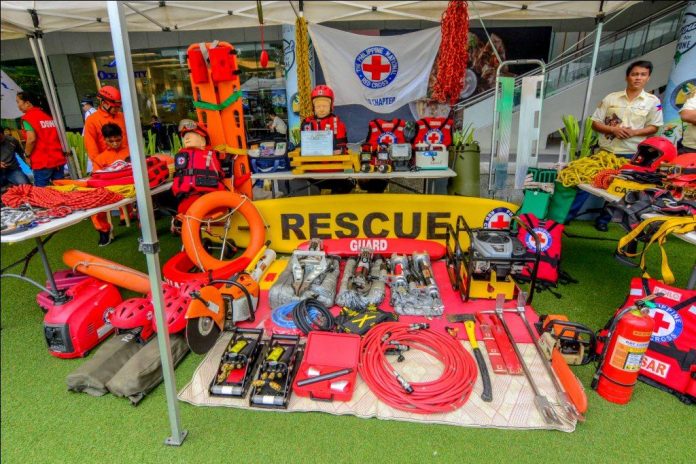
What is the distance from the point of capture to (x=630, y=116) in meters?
3.99

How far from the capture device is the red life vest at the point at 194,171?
3.77 meters

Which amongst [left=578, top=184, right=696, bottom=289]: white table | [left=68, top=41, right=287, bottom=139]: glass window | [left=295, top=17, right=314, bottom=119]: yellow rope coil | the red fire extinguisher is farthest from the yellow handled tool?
[left=68, top=41, right=287, bottom=139]: glass window

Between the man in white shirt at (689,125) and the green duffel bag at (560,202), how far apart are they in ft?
3.35

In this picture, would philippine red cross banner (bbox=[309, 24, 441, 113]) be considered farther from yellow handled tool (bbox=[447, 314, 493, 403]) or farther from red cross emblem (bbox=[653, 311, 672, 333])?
red cross emblem (bbox=[653, 311, 672, 333])

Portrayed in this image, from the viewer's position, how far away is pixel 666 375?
221cm

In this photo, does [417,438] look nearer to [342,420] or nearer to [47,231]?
[342,420]

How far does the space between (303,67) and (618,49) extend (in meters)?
7.80

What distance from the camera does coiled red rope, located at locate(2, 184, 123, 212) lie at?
8.48 ft

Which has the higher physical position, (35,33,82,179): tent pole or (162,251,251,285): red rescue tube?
(35,33,82,179): tent pole

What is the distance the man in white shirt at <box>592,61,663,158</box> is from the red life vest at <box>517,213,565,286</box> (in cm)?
144

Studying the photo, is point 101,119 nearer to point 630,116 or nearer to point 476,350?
point 476,350

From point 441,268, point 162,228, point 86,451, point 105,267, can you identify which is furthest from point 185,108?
point 86,451

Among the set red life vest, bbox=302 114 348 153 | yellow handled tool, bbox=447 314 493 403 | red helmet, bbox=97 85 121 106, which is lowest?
yellow handled tool, bbox=447 314 493 403

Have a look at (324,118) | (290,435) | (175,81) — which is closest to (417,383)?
(290,435)
